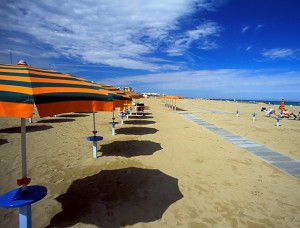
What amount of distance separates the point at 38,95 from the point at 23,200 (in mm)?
1874

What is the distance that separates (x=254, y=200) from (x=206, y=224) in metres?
1.77

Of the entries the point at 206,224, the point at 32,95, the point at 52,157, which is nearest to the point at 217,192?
the point at 206,224

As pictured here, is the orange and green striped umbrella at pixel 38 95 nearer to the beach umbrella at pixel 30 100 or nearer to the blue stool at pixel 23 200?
the beach umbrella at pixel 30 100

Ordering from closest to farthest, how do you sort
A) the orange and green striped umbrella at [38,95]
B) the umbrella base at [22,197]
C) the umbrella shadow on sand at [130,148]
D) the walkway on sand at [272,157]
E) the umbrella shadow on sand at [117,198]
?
the orange and green striped umbrella at [38,95], the umbrella base at [22,197], the umbrella shadow on sand at [117,198], the walkway on sand at [272,157], the umbrella shadow on sand at [130,148]

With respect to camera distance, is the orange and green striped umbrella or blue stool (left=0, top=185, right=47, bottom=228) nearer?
the orange and green striped umbrella

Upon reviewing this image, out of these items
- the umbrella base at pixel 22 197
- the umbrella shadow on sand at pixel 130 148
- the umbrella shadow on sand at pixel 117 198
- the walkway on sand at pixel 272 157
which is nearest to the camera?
the umbrella base at pixel 22 197

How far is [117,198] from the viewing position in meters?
5.05

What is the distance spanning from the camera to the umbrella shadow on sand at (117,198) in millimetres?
4273

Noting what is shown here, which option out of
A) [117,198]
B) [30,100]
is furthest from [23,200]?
[117,198]

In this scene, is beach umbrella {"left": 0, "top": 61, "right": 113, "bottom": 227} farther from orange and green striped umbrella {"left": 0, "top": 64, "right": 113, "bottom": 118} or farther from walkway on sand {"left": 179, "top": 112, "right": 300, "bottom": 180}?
walkway on sand {"left": 179, "top": 112, "right": 300, "bottom": 180}

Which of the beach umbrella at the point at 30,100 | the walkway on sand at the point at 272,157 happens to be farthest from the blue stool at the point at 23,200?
the walkway on sand at the point at 272,157

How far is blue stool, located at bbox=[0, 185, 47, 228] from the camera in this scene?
128 inches

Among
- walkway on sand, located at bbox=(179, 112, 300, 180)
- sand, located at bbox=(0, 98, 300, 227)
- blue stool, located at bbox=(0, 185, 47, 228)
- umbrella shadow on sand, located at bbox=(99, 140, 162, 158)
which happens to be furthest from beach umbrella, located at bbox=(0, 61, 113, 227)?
walkway on sand, located at bbox=(179, 112, 300, 180)

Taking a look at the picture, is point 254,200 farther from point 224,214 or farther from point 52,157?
point 52,157
